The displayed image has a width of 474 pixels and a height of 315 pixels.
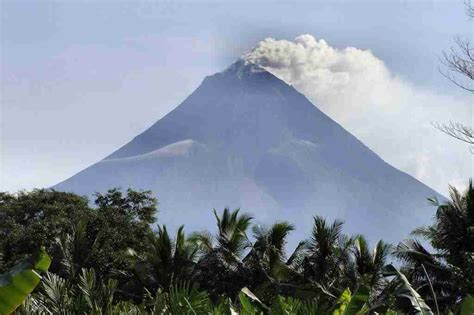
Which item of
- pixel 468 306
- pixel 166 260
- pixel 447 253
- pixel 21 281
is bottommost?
pixel 166 260

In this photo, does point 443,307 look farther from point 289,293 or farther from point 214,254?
point 214,254

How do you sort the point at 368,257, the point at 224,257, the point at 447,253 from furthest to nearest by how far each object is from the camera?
1. the point at 224,257
2. the point at 368,257
3. the point at 447,253

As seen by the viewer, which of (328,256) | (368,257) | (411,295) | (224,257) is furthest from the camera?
(224,257)

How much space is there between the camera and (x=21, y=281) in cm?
636

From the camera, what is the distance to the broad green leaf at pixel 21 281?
631 cm

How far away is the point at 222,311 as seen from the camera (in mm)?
7426

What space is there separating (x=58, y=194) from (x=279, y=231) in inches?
450

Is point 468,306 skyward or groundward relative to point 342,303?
skyward

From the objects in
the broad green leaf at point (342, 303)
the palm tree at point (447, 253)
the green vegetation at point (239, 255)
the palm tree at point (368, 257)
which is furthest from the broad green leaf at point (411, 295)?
the palm tree at point (368, 257)

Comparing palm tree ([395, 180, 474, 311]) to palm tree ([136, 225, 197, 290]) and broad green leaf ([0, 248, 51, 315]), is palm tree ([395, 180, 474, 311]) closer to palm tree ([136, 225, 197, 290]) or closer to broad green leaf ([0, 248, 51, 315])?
palm tree ([136, 225, 197, 290])

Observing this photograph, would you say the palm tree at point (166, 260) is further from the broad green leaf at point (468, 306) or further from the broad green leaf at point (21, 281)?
the broad green leaf at point (468, 306)

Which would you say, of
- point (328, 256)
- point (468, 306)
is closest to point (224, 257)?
point (328, 256)

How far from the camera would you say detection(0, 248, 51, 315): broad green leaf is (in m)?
6.31

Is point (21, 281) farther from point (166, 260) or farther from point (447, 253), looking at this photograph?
point (166, 260)
